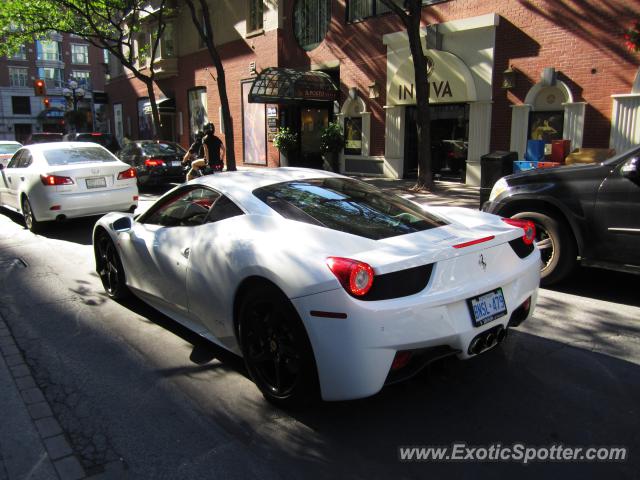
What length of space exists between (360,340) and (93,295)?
13.3ft

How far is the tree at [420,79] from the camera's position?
1291 cm

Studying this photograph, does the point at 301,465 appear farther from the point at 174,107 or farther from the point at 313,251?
the point at 174,107

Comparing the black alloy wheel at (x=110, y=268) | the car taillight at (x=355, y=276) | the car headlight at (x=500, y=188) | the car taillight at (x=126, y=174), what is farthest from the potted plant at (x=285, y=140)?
→ the car taillight at (x=355, y=276)

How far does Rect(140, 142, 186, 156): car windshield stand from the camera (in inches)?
616

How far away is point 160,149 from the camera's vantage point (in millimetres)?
15859

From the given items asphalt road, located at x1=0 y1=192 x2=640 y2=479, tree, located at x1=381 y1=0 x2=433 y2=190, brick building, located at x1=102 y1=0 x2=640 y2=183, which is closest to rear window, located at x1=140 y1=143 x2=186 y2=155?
brick building, located at x1=102 y1=0 x2=640 y2=183

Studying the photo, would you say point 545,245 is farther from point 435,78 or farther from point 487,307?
point 435,78

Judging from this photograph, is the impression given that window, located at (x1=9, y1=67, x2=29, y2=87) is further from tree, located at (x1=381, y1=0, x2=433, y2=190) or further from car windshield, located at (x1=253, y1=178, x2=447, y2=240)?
car windshield, located at (x1=253, y1=178, x2=447, y2=240)

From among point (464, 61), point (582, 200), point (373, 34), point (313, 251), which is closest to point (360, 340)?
point (313, 251)

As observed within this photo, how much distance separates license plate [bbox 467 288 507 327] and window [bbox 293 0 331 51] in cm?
1817

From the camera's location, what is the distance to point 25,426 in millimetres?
3236

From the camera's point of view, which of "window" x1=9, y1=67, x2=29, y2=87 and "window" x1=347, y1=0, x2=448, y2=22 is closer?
"window" x1=347, y1=0, x2=448, y2=22

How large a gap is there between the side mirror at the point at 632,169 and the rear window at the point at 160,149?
13055 mm

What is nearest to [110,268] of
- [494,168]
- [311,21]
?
[494,168]
